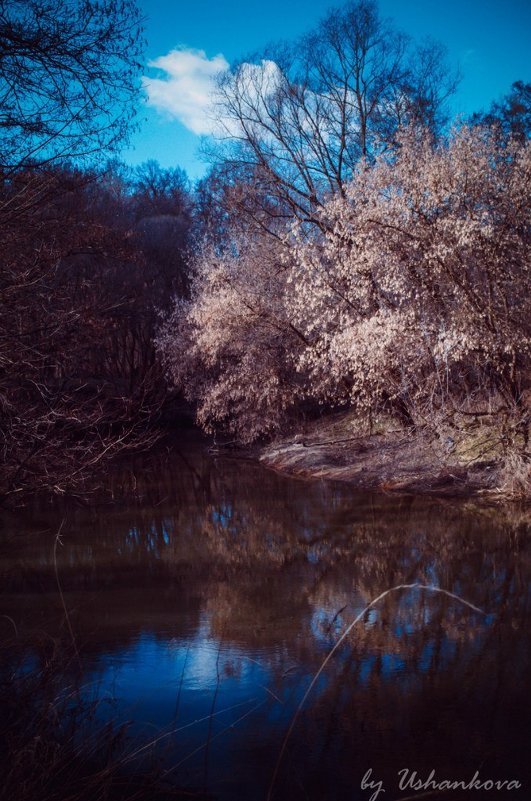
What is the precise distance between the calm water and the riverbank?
3.85 ft

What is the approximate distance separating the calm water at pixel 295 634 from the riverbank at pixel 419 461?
1.17 meters

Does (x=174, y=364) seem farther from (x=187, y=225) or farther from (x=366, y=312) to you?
(x=187, y=225)

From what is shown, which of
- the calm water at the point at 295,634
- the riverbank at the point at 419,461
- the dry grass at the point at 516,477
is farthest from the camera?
the riverbank at the point at 419,461

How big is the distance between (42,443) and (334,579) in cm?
489

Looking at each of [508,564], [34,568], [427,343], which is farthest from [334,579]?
[427,343]

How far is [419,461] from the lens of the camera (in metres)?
16.0

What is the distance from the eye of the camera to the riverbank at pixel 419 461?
13.9 metres

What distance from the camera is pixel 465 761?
198 inches

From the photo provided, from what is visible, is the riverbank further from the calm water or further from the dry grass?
the calm water

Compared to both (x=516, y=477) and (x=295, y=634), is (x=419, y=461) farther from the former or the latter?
(x=295, y=634)

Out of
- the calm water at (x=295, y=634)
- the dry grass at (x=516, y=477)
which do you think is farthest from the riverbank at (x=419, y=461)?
the calm water at (x=295, y=634)

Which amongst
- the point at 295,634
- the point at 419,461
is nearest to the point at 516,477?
the point at 419,461

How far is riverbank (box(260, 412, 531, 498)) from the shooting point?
1391 cm

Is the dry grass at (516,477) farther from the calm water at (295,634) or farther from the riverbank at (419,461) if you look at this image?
the calm water at (295,634)
